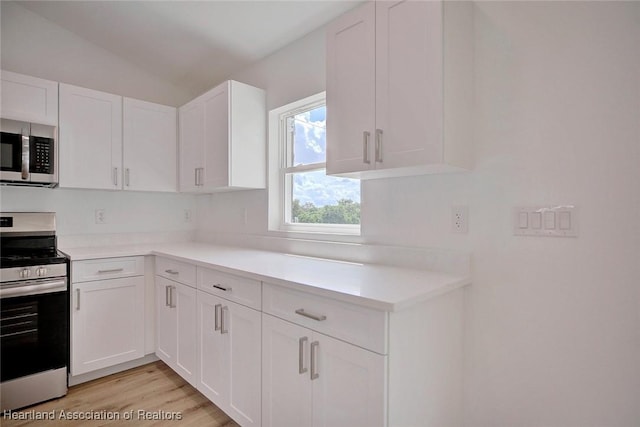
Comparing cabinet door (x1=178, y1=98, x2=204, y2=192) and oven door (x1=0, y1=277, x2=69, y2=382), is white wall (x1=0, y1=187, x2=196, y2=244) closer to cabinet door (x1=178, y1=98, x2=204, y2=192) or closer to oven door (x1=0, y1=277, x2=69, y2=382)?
cabinet door (x1=178, y1=98, x2=204, y2=192)

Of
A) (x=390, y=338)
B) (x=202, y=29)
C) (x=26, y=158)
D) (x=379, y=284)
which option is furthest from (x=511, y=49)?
(x=26, y=158)

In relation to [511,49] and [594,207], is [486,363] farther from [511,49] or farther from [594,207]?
[511,49]

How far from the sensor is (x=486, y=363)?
1523 mm

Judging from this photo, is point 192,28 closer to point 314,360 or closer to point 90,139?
point 90,139

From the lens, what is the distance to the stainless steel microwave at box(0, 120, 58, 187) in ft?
7.37

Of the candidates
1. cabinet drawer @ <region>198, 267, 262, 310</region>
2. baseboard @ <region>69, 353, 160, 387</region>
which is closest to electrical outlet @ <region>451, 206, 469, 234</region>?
cabinet drawer @ <region>198, 267, 262, 310</region>

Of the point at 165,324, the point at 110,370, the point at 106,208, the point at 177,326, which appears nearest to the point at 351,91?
the point at 177,326

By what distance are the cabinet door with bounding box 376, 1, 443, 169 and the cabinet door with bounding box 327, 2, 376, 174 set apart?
1.8 inches

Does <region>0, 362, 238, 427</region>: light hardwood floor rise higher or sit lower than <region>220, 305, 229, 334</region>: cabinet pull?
lower

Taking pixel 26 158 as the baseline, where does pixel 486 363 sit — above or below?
below

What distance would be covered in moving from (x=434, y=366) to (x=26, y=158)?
9.05ft

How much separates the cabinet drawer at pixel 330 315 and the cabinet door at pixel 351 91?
0.64 m

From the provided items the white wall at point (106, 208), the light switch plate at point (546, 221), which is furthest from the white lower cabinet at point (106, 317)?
the light switch plate at point (546, 221)

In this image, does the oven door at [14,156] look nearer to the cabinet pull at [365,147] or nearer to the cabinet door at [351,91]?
the cabinet door at [351,91]
